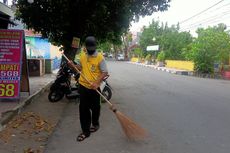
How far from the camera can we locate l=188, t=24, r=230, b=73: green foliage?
125 ft

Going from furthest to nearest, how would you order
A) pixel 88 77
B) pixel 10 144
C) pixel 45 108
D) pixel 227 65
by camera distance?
pixel 227 65 → pixel 45 108 → pixel 10 144 → pixel 88 77

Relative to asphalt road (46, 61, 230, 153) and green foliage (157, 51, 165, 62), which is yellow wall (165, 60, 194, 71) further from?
asphalt road (46, 61, 230, 153)

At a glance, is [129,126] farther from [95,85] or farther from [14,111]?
[14,111]

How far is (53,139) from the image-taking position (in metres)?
8.37

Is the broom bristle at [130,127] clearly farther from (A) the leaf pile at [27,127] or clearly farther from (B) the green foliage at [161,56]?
(B) the green foliage at [161,56]

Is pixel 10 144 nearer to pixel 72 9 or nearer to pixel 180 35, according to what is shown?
pixel 72 9

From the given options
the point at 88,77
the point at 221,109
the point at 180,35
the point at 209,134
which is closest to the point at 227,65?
the point at 180,35

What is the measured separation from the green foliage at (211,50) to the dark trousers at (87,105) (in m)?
32.1

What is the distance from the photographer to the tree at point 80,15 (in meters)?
16.7

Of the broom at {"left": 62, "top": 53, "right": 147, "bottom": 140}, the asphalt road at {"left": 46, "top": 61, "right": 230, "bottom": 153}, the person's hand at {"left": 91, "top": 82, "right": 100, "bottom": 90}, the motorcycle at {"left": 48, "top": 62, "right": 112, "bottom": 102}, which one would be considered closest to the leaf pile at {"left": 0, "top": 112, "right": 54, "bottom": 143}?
the asphalt road at {"left": 46, "top": 61, "right": 230, "bottom": 153}

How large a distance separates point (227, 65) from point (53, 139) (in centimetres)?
3186

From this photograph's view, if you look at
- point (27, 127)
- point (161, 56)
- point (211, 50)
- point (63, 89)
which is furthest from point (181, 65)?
point (27, 127)

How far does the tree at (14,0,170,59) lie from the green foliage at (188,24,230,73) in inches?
817

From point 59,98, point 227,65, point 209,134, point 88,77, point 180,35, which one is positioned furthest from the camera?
point 180,35
